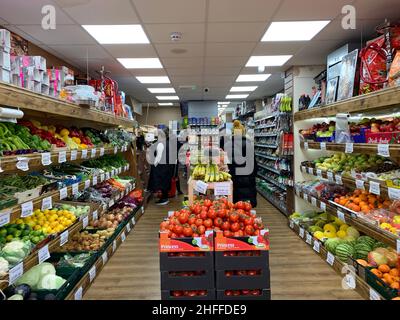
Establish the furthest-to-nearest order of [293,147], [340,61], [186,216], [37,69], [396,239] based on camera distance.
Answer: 1. [293,147]
2. [340,61]
3. [37,69]
4. [396,239]
5. [186,216]

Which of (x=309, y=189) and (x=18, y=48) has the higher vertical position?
(x=18, y=48)

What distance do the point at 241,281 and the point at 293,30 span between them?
3559mm

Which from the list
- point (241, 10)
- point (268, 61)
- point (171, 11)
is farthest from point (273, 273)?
point (268, 61)

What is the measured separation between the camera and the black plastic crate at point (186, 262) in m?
2.44

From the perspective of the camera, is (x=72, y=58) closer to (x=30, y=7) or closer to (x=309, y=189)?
(x=30, y=7)

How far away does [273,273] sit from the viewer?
4.08 metres

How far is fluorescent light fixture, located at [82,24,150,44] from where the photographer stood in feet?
14.3

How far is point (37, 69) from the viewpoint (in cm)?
342

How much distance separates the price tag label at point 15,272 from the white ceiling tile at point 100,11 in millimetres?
2644

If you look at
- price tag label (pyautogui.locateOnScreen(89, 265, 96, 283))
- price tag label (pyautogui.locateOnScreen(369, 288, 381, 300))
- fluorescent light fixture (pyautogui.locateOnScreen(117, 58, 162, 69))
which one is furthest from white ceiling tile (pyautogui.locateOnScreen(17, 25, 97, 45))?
price tag label (pyautogui.locateOnScreen(369, 288, 381, 300))

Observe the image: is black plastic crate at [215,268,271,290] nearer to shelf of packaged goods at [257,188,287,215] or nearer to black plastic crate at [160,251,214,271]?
black plastic crate at [160,251,214,271]

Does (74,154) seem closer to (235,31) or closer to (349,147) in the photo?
(235,31)
